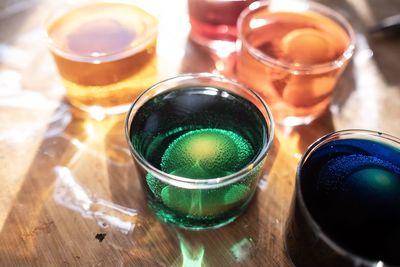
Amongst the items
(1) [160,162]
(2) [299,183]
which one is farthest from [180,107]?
(2) [299,183]

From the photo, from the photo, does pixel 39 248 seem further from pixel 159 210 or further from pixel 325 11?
pixel 325 11

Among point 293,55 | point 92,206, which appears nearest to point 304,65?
point 293,55

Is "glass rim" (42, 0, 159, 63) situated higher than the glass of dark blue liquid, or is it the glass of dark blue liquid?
"glass rim" (42, 0, 159, 63)

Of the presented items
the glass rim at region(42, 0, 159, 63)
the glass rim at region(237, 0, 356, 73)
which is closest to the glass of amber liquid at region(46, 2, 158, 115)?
the glass rim at region(42, 0, 159, 63)

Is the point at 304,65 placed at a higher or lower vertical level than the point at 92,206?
higher

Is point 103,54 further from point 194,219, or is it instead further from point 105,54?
point 194,219

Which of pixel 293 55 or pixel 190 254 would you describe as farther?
pixel 293 55

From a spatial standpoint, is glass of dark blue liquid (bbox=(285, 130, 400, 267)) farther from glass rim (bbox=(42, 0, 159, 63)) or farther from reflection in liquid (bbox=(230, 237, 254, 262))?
glass rim (bbox=(42, 0, 159, 63))
